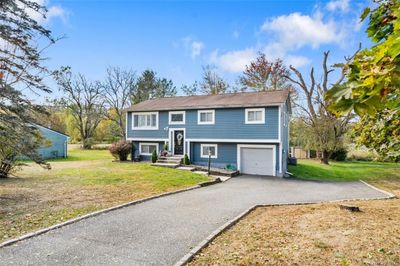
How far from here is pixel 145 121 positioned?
24062 millimetres

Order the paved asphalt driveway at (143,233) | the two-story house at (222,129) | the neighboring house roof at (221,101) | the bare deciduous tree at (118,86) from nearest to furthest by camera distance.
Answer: the paved asphalt driveway at (143,233), the two-story house at (222,129), the neighboring house roof at (221,101), the bare deciduous tree at (118,86)

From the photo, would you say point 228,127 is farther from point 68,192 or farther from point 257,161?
point 68,192

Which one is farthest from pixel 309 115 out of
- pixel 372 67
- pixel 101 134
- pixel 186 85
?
pixel 101 134

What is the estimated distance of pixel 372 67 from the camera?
1.57 m

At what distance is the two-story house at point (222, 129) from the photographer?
63.4 ft

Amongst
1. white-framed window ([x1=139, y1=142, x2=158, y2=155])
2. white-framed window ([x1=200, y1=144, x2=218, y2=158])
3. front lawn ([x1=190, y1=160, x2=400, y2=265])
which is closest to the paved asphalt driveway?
front lawn ([x1=190, y1=160, x2=400, y2=265])

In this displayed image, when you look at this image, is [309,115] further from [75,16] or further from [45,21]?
[45,21]

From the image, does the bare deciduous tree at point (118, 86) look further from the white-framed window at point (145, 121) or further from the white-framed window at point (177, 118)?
the white-framed window at point (177, 118)

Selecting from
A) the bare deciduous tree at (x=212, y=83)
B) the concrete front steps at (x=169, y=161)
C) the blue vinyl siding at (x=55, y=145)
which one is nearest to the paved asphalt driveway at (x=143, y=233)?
the concrete front steps at (x=169, y=161)

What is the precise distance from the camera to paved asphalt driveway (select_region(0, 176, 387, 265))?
5542 millimetres

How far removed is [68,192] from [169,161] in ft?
33.8

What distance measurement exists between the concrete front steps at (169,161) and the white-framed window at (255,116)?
5869 mm

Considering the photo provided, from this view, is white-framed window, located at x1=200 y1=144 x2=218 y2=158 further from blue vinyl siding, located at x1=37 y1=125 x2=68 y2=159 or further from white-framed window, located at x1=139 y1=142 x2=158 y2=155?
blue vinyl siding, located at x1=37 y1=125 x2=68 y2=159

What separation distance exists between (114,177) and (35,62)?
743 cm
